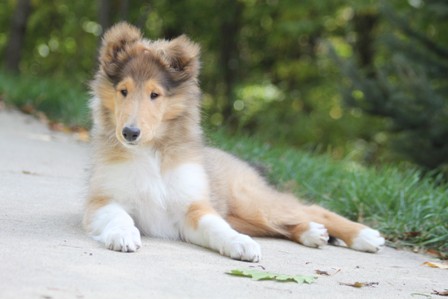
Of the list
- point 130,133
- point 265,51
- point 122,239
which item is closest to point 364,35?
point 265,51

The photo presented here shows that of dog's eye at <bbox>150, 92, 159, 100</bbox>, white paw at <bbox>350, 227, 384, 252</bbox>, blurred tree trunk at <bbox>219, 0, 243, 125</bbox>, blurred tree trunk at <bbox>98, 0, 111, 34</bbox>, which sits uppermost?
blurred tree trunk at <bbox>219, 0, 243, 125</bbox>

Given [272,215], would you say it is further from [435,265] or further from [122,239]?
[122,239]

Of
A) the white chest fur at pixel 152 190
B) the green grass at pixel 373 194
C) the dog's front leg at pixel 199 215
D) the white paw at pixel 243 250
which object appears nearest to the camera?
the white paw at pixel 243 250

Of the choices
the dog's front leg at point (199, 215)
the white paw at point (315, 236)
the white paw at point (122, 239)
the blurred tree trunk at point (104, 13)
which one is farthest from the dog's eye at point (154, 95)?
the blurred tree trunk at point (104, 13)

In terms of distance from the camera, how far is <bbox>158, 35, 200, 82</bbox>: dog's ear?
17.2 feet

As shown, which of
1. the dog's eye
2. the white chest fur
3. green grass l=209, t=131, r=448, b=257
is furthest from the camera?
green grass l=209, t=131, r=448, b=257

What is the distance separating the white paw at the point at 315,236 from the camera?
18.6ft

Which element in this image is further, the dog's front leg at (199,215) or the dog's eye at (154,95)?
the dog's eye at (154,95)

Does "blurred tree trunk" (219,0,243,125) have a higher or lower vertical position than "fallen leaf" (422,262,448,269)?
higher

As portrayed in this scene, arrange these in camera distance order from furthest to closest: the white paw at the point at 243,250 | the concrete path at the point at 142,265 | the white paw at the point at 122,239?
the white paw at the point at 243,250, the white paw at the point at 122,239, the concrete path at the point at 142,265

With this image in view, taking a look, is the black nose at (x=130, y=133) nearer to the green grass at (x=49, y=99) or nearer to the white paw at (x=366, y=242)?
the white paw at (x=366, y=242)

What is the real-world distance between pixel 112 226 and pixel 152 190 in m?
0.46

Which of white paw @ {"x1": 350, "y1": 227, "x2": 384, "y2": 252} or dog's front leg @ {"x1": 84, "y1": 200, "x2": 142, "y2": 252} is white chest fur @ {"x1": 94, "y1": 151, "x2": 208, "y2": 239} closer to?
dog's front leg @ {"x1": 84, "y1": 200, "x2": 142, "y2": 252}

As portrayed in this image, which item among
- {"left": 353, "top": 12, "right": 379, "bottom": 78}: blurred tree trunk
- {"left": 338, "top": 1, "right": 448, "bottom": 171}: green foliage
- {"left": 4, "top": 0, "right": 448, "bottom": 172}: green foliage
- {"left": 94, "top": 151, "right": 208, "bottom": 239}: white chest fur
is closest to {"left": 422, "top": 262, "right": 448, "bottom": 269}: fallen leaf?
{"left": 94, "top": 151, "right": 208, "bottom": 239}: white chest fur
